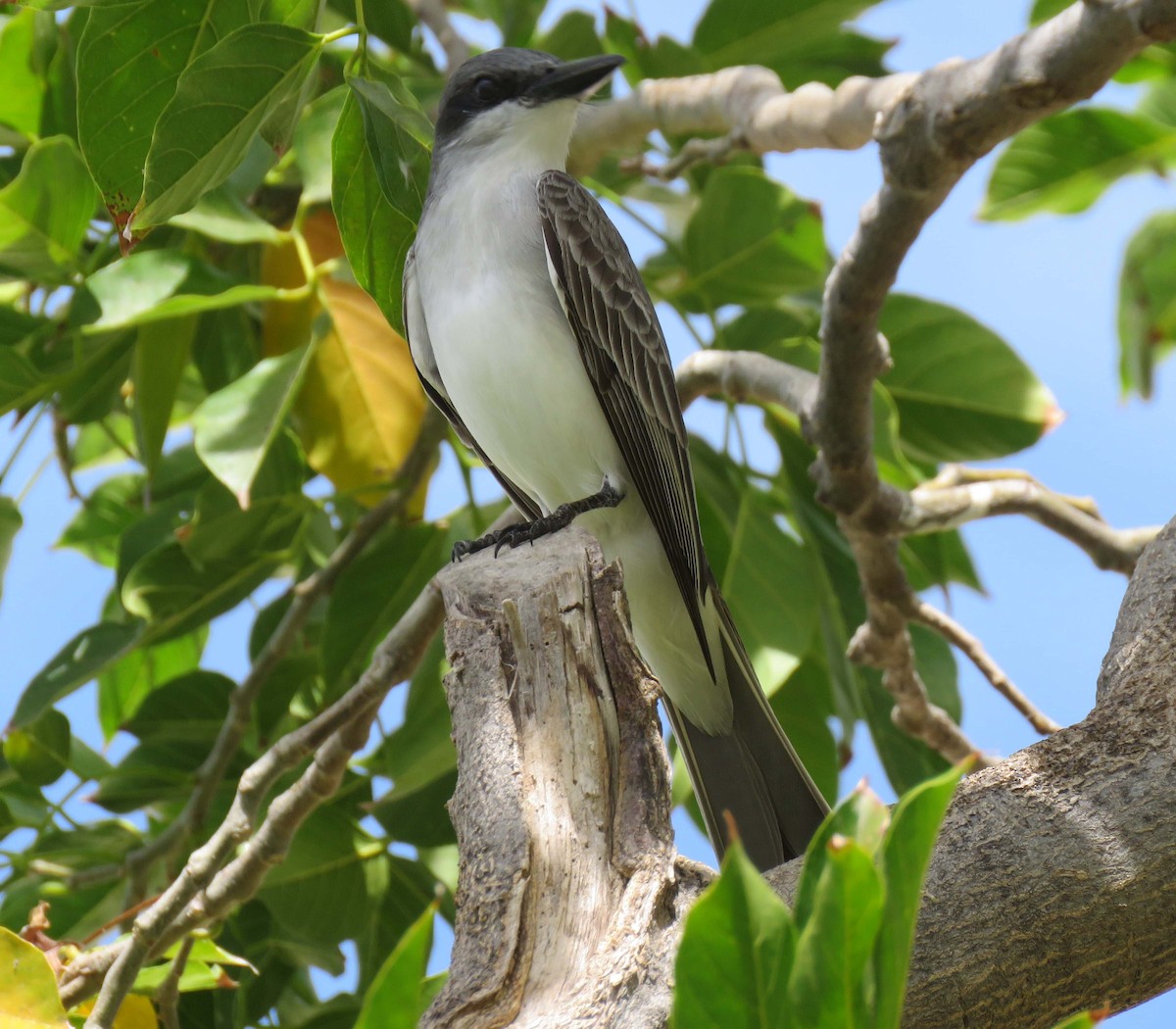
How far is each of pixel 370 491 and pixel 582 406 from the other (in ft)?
2.91

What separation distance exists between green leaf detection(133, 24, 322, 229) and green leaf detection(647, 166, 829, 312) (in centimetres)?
172

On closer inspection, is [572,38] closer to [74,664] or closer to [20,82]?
[20,82]

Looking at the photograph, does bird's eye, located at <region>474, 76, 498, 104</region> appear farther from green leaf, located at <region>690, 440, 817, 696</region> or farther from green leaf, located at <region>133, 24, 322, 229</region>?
green leaf, located at <region>133, 24, 322, 229</region>

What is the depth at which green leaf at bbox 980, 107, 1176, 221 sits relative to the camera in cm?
390

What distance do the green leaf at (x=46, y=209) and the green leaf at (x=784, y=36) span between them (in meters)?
2.06

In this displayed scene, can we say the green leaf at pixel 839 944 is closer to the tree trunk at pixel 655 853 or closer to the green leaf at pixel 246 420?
the tree trunk at pixel 655 853

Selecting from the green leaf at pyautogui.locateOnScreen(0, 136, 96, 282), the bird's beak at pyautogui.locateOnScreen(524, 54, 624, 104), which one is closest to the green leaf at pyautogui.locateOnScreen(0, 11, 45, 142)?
the green leaf at pyautogui.locateOnScreen(0, 136, 96, 282)

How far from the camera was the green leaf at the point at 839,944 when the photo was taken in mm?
1086

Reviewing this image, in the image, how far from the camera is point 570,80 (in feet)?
11.3

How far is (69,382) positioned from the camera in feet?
11.7

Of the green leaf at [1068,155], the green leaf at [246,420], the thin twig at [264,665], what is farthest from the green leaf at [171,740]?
the green leaf at [1068,155]

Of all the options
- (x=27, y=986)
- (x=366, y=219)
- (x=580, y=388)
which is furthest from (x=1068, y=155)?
(x=27, y=986)

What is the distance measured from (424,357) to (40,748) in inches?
56.6

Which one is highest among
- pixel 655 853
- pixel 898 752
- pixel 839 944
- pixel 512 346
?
pixel 512 346
